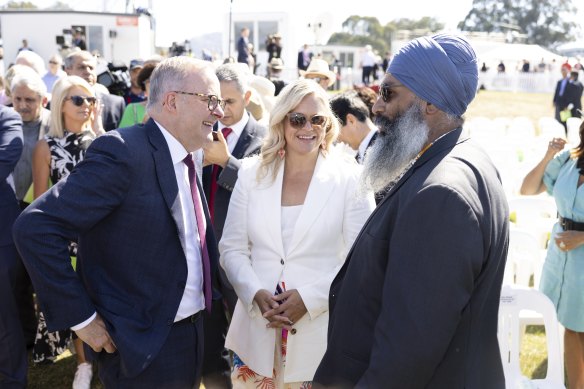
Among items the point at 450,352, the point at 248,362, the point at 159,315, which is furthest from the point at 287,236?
the point at 450,352

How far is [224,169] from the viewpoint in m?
3.28

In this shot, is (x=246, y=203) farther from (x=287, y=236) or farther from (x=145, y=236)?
(x=145, y=236)

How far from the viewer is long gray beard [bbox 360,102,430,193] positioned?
1791 mm

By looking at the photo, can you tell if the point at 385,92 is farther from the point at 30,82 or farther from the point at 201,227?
the point at 30,82

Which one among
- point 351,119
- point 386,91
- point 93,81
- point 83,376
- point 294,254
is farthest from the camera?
point 93,81

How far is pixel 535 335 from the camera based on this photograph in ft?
16.3

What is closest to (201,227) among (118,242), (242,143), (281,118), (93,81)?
(118,242)

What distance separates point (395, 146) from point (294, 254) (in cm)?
111

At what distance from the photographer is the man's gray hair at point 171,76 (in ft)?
7.52

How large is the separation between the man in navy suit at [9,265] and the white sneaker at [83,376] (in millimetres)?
356

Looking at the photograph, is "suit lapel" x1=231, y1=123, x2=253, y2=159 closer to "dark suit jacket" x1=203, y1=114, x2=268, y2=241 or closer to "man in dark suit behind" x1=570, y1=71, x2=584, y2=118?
"dark suit jacket" x1=203, y1=114, x2=268, y2=241

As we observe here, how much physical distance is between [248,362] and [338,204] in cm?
89

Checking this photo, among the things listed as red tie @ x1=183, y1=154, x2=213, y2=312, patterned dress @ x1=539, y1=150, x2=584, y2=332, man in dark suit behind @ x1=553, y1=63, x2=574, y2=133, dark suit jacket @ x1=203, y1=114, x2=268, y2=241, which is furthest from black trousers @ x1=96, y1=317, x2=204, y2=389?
man in dark suit behind @ x1=553, y1=63, x2=574, y2=133

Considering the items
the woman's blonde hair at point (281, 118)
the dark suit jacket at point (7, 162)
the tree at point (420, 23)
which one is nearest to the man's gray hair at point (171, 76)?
the woman's blonde hair at point (281, 118)
